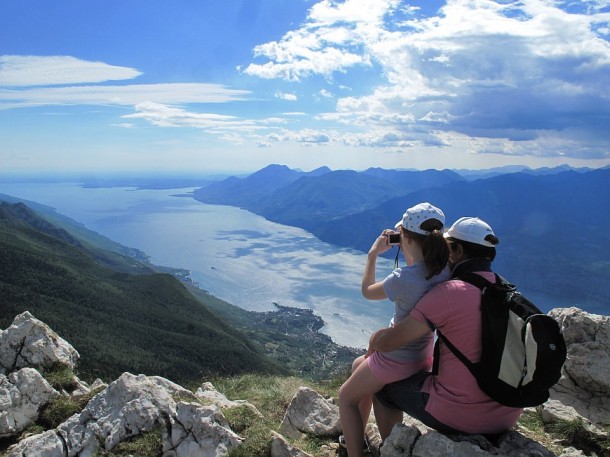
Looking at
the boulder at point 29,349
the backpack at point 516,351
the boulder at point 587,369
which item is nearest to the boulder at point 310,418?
the backpack at point 516,351

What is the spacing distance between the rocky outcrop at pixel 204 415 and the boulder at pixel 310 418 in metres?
0.02

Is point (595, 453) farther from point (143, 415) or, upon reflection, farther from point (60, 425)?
point (60, 425)

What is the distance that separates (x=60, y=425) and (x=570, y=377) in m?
9.56

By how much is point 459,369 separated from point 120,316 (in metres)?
105

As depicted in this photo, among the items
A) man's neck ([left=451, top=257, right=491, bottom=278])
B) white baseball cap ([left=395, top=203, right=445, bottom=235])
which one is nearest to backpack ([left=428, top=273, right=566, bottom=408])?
man's neck ([left=451, top=257, right=491, bottom=278])

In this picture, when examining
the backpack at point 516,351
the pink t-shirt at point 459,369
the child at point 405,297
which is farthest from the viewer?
the child at point 405,297

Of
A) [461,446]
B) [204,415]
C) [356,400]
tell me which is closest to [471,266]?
[461,446]

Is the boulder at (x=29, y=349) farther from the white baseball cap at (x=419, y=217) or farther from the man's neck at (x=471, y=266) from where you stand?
the man's neck at (x=471, y=266)

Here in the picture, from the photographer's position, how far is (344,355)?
11206 cm

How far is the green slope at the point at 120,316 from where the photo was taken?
70.6 metres

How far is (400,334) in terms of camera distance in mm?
4648

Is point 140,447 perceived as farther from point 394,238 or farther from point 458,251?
point 458,251

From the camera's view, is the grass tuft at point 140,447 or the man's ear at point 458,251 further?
the grass tuft at point 140,447

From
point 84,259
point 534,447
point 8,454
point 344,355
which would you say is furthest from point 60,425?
point 84,259
